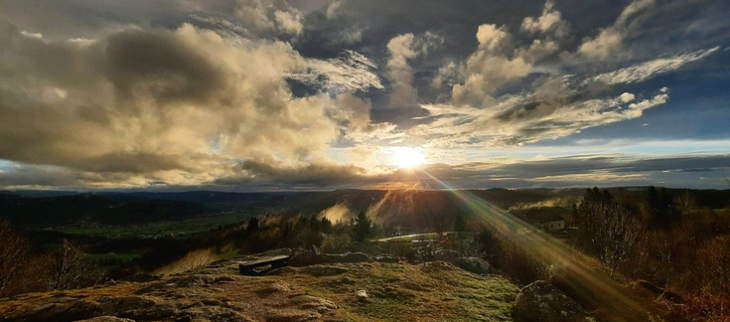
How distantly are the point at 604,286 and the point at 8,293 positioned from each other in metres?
44.5

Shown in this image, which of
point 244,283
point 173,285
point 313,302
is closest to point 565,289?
point 313,302

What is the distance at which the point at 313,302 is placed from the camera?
39.4 feet

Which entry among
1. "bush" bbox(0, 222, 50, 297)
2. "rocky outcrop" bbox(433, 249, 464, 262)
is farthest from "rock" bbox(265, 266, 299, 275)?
"bush" bbox(0, 222, 50, 297)

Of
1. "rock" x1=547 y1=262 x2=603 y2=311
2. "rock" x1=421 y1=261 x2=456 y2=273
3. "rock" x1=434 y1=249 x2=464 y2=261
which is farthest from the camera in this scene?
"rock" x1=434 y1=249 x2=464 y2=261

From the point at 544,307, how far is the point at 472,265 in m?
8.92

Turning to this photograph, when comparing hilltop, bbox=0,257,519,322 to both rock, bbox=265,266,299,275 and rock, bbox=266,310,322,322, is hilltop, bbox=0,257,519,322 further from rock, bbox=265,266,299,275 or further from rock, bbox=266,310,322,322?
rock, bbox=265,266,299,275

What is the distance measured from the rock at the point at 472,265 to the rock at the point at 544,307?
7318 millimetres

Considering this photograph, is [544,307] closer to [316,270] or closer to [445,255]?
[316,270]

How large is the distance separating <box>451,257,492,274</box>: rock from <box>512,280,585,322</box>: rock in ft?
24.0

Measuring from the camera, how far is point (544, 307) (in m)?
11.6

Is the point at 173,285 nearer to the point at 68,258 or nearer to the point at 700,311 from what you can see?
the point at 700,311

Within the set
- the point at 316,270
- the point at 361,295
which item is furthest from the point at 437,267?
the point at 361,295

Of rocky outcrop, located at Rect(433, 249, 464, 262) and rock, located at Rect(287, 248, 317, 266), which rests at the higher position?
rock, located at Rect(287, 248, 317, 266)

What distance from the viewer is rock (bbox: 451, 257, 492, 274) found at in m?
20.0
